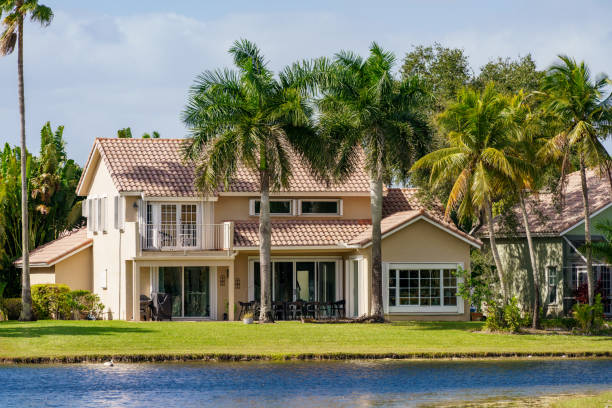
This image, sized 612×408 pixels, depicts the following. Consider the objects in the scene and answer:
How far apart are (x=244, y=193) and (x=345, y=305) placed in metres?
6.01

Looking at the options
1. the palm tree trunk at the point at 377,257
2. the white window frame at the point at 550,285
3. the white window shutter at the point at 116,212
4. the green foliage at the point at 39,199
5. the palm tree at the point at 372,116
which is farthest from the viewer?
the green foliage at the point at 39,199

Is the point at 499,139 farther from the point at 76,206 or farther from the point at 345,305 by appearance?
the point at 76,206

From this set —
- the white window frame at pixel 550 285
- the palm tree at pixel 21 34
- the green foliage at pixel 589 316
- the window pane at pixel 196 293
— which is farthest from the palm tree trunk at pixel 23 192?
the white window frame at pixel 550 285

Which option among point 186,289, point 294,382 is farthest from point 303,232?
point 294,382

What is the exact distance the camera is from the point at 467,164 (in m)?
35.3

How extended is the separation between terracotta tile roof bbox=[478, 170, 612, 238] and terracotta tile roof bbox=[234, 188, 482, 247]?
368cm

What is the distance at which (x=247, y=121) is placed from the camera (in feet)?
120

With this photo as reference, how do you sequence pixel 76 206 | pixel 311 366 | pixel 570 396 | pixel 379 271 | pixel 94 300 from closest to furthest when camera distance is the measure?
pixel 570 396, pixel 311 366, pixel 379 271, pixel 94 300, pixel 76 206

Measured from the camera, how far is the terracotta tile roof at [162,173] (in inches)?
1619

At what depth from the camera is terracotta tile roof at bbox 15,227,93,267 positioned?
1708 inches

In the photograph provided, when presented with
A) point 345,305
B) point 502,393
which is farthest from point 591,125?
point 502,393

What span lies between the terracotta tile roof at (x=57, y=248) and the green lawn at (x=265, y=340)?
23.3ft

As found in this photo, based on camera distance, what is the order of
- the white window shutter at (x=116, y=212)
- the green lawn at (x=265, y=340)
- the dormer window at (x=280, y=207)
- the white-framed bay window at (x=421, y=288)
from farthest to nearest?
the dormer window at (x=280, y=207) → the white window shutter at (x=116, y=212) → the white-framed bay window at (x=421, y=288) → the green lawn at (x=265, y=340)

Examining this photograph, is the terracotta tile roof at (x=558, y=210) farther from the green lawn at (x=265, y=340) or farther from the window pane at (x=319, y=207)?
the green lawn at (x=265, y=340)
